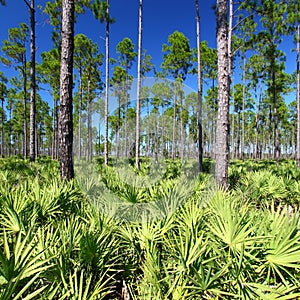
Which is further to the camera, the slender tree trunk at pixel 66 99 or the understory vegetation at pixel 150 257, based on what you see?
the slender tree trunk at pixel 66 99

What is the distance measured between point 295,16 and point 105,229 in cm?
1963

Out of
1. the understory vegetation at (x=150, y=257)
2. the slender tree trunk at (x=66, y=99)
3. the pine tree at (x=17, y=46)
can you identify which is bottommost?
the understory vegetation at (x=150, y=257)

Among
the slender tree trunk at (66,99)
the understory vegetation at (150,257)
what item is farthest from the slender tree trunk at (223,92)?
the slender tree trunk at (66,99)

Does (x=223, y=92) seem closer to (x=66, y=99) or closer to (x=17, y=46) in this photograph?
(x=66, y=99)

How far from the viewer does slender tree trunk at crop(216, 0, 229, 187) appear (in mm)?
5770

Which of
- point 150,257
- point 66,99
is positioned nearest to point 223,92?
point 66,99

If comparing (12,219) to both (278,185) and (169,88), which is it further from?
(169,88)

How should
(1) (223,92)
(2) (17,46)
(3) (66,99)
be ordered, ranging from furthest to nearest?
(2) (17,46), (1) (223,92), (3) (66,99)

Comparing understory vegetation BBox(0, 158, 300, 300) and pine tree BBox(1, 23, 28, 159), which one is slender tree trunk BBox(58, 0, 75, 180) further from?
pine tree BBox(1, 23, 28, 159)

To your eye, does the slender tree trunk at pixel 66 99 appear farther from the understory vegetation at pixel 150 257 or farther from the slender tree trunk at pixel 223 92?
the slender tree trunk at pixel 223 92

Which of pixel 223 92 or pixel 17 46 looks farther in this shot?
pixel 17 46

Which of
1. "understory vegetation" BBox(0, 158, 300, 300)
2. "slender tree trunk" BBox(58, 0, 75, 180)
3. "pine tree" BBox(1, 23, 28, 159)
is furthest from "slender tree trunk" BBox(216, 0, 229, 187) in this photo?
"pine tree" BBox(1, 23, 28, 159)

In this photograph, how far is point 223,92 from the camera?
19.1ft

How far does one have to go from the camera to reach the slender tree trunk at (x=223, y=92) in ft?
18.9
